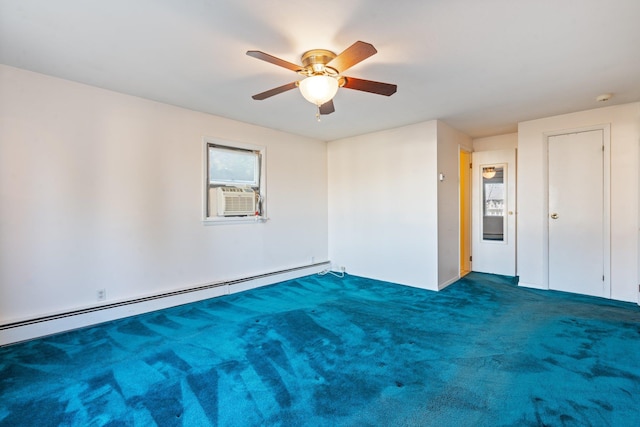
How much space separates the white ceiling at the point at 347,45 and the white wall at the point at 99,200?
32cm

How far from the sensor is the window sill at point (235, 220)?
397cm

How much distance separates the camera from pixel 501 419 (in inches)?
66.4

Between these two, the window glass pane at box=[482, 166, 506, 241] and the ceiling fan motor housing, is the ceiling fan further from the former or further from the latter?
the window glass pane at box=[482, 166, 506, 241]

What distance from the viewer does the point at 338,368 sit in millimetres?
2221

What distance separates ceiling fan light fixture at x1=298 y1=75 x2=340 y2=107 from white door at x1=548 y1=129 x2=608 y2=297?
379 centimetres

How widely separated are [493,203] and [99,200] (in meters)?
5.86

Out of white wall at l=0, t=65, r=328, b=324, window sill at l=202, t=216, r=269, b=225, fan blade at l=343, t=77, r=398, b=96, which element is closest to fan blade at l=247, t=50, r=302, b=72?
fan blade at l=343, t=77, r=398, b=96

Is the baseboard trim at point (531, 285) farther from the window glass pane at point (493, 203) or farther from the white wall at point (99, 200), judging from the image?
the white wall at point (99, 200)

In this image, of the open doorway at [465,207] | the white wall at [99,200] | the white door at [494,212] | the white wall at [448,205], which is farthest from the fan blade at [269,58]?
the white door at [494,212]

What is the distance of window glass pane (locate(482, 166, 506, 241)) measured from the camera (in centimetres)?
510

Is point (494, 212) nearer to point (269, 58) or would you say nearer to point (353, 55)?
point (353, 55)

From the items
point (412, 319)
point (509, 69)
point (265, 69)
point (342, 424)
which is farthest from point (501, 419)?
point (265, 69)

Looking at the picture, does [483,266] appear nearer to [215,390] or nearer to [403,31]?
[403,31]

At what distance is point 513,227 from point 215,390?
5.12 meters
